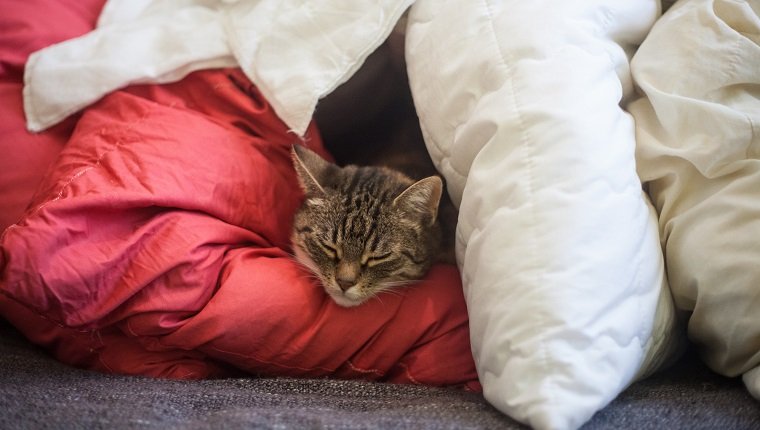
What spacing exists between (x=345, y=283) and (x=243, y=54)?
0.53 m

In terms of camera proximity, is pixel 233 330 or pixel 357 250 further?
pixel 357 250

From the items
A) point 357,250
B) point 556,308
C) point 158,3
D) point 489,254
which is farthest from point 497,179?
point 158,3

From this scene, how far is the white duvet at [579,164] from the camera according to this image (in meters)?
0.80

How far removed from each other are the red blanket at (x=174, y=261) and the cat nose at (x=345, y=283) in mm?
43

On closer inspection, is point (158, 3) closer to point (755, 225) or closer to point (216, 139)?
point (216, 139)

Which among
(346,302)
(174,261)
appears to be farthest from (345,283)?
(174,261)

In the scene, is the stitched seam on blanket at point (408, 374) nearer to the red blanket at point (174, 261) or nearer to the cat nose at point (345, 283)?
the red blanket at point (174, 261)

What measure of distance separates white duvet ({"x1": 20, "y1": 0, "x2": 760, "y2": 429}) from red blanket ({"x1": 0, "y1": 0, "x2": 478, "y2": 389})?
11 centimetres

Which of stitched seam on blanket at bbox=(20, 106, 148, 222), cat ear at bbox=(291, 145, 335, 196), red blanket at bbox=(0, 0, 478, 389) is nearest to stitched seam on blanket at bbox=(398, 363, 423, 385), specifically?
red blanket at bbox=(0, 0, 478, 389)

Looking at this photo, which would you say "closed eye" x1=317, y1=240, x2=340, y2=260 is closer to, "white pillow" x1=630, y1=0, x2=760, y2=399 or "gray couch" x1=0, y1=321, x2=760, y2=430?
"gray couch" x1=0, y1=321, x2=760, y2=430

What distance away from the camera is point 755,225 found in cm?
84

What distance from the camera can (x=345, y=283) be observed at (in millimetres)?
1119

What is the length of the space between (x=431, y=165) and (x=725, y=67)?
0.63 m

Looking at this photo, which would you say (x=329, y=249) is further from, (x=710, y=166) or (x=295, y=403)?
(x=710, y=166)
